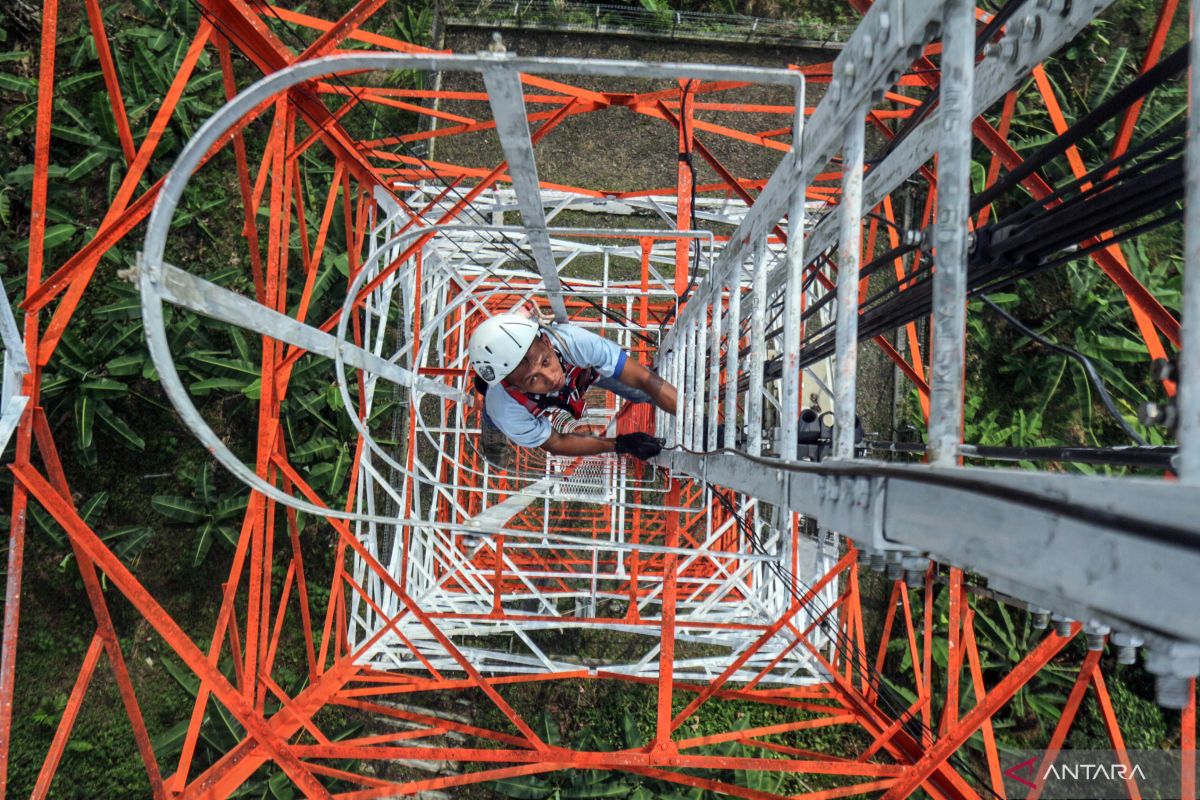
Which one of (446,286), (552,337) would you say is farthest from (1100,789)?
(446,286)

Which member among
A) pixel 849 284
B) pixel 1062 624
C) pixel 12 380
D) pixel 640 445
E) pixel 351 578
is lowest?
pixel 351 578

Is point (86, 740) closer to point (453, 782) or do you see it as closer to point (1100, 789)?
point (453, 782)

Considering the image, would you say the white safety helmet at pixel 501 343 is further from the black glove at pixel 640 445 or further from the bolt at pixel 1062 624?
the bolt at pixel 1062 624

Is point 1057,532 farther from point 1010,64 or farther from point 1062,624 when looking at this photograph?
point 1010,64

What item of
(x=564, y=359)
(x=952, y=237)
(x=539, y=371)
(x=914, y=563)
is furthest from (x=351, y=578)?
(x=952, y=237)

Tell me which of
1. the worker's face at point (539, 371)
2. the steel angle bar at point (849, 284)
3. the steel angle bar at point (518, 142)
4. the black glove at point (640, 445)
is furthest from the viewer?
the black glove at point (640, 445)

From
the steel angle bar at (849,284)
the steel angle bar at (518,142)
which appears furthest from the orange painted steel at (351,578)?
the steel angle bar at (849,284)
